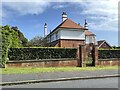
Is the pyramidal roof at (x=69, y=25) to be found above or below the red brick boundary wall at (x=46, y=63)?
above

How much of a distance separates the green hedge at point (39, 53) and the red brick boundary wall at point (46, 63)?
652 millimetres

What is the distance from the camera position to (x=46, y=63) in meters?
22.5

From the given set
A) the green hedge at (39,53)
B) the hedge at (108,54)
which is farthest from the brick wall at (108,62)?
the green hedge at (39,53)

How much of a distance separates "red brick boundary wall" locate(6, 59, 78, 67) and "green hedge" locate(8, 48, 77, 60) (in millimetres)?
652

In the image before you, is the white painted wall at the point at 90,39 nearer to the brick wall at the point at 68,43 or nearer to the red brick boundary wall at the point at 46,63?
the brick wall at the point at 68,43

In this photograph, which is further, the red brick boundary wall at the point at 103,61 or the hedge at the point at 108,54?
the hedge at the point at 108,54

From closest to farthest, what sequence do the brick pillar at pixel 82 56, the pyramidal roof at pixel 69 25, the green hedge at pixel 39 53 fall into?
the green hedge at pixel 39 53
the brick pillar at pixel 82 56
the pyramidal roof at pixel 69 25

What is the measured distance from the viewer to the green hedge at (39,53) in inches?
857

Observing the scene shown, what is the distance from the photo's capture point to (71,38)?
46.9m

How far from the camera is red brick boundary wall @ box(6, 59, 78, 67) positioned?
2112cm

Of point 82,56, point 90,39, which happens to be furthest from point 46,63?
point 90,39

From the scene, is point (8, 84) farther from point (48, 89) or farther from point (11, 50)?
point (11, 50)

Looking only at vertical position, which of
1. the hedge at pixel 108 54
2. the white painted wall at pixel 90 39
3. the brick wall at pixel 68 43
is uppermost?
the white painted wall at pixel 90 39

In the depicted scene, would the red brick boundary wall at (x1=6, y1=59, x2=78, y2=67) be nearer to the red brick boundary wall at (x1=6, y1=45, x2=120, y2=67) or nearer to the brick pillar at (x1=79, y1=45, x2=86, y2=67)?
the red brick boundary wall at (x1=6, y1=45, x2=120, y2=67)
